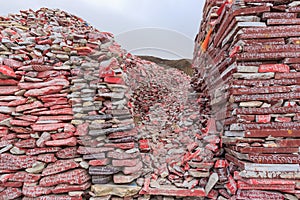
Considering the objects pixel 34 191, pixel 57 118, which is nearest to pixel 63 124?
pixel 57 118

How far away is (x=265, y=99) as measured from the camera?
220 centimetres

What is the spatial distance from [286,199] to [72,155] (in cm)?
313

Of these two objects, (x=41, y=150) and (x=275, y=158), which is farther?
(x=41, y=150)

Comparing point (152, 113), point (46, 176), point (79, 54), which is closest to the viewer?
point (46, 176)

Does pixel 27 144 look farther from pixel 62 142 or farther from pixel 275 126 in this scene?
pixel 275 126

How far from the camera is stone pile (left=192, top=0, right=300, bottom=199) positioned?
2.14m

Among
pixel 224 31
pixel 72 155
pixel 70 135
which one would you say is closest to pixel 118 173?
pixel 72 155

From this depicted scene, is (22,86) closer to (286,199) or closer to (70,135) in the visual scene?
(70,135)

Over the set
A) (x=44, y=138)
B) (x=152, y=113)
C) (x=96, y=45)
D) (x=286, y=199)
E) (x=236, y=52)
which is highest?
(x=96, y=45)

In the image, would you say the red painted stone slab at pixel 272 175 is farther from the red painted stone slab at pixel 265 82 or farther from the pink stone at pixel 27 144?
the pink stone at pixel 27 144

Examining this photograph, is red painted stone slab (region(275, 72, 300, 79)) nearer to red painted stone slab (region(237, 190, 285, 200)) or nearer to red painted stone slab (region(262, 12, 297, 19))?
red painted stone slab (region(262, 12, 297, 19))

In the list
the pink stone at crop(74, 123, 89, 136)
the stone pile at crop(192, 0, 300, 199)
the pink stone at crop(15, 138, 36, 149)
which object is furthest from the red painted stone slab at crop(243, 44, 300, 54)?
the pink stone at crop(15, 138, 36, 149)

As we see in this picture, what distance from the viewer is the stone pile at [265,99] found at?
214 centimetres

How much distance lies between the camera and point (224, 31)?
2.68 meters
